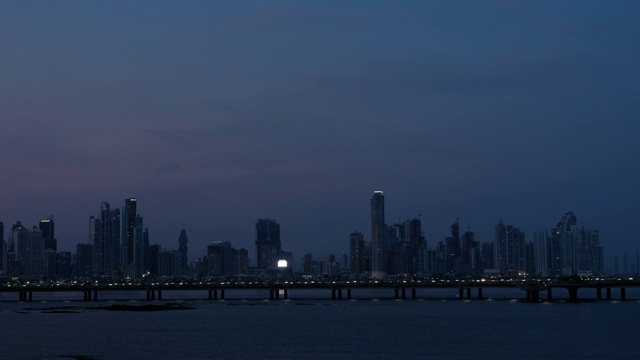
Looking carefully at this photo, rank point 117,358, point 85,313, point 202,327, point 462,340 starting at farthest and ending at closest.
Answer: point 85,313 → point 202,327 → point 462,340 → point 117,358

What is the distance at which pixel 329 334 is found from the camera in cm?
11775

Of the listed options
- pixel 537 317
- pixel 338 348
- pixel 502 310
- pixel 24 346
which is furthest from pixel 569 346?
pixel 502 310

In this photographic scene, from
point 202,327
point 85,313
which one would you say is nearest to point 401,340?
point 202,327

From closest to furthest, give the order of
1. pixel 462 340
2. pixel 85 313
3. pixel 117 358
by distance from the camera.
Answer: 1. pixel 117 358
2. pixel 462 340
3. pixel 85 313

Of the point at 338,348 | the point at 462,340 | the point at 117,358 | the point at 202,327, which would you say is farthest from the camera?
the point at 202,327

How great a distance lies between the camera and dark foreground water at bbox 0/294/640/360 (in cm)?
9475

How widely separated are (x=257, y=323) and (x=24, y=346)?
4442cm

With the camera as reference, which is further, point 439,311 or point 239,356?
point 439,311

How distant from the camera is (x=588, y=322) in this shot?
133750mm

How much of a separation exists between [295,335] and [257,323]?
25757 mm

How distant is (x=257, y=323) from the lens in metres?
141

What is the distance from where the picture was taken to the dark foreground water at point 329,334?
94.8m

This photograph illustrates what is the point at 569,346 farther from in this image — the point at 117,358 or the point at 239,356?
the point at 117,358

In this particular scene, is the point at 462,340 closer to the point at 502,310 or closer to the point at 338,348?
the point at 338,348
